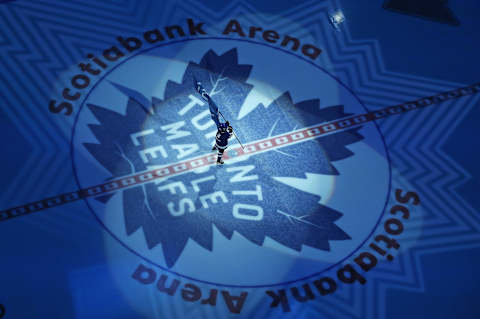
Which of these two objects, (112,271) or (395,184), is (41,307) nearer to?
(112,271)

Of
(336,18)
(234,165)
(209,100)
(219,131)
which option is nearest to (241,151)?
(234,165)

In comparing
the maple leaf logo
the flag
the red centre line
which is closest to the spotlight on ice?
the maple leaf logo

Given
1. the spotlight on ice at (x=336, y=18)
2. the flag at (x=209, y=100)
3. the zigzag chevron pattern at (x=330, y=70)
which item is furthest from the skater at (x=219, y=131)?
the spotlight on ice at (x=336, y=18)

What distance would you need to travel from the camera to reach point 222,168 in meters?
7.68

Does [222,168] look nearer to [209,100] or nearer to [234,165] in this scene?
[234,165]

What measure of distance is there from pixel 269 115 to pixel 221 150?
1495mm

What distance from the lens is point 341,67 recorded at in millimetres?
8984

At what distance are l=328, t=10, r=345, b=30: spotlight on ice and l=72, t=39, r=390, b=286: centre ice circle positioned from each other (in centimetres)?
135

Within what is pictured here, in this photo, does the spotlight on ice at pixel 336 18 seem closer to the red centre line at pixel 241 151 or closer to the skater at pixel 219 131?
the red centre line at pixel 241 151

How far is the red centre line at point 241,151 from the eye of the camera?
7.02 m

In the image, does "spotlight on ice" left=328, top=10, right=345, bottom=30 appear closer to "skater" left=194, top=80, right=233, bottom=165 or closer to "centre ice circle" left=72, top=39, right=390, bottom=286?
"centre ice circle" left=72, top=39, right=390, bottom=286

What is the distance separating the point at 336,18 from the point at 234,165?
438cm

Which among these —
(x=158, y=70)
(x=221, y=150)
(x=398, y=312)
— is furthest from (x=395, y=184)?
(x=158, y=70)

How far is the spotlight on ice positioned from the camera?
9586 millimetres
